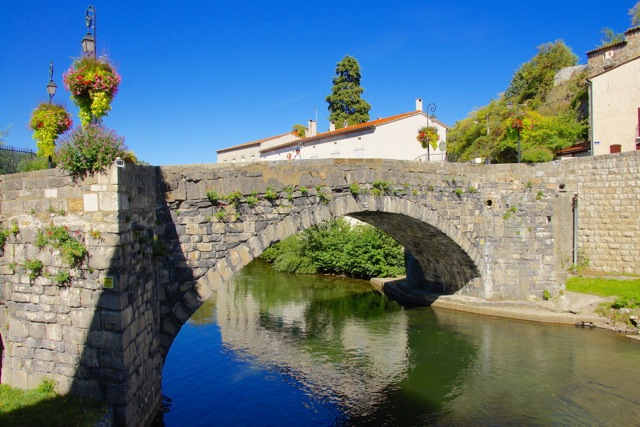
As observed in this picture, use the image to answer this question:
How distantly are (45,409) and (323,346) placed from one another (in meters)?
7.84

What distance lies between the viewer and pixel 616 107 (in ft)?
67.9

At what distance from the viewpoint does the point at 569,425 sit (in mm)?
8852

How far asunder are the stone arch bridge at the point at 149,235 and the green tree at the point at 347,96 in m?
27.2

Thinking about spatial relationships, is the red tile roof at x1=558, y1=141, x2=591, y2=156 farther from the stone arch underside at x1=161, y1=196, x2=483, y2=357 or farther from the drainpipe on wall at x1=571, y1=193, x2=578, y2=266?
the stone arch underside at x1=161, y1=196, x2=483, y2=357

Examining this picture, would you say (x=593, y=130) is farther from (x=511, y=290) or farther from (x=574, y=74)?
(x=574, y=74)

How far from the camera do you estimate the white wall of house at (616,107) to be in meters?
20.1

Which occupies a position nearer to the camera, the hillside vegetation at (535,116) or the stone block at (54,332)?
the stone block at (54,332)

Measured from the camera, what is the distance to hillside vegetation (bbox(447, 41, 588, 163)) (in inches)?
1022

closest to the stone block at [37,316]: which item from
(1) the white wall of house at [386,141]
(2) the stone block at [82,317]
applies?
(2) the stone block at [82,317]

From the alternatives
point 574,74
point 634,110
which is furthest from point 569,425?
→ point 574,74

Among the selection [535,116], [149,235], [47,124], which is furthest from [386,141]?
[47,124]

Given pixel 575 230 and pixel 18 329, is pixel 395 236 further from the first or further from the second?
pixel 18 329

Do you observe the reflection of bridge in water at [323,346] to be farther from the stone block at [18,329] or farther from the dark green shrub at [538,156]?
the dark green shrub at [538,156]

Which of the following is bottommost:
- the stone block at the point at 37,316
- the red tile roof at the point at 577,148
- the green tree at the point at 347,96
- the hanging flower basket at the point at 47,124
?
the stone block at the point at 37,316
